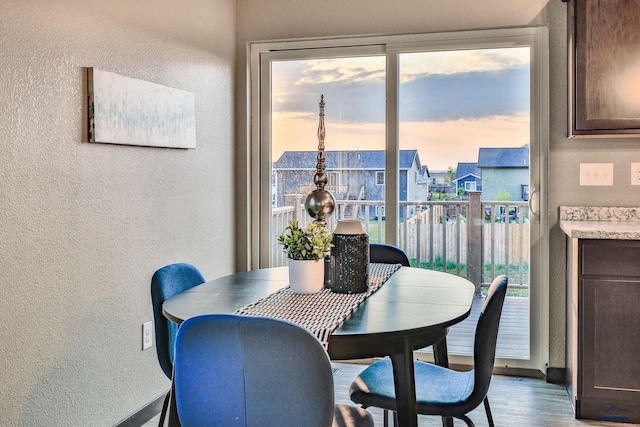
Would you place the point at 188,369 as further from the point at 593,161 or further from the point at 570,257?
the point at 593,161

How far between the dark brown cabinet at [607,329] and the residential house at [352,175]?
3.61 feet

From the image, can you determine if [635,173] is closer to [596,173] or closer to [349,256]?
[596,173]

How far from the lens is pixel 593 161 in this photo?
3.47 meters

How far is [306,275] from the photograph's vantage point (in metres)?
2.18

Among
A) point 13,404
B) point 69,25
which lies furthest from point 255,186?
point 13,404

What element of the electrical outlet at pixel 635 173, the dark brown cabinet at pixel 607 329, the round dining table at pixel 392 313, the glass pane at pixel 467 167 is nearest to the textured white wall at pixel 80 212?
the round dining table at pixel 392 313

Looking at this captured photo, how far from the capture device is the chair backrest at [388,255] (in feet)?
9.79

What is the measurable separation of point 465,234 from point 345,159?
869 millimetres

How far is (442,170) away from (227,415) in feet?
8.60

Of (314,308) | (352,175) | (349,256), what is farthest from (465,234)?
(314,308)

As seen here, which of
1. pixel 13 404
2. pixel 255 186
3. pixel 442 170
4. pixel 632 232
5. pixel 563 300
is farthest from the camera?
pixel 255 186

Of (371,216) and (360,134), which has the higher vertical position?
(360,134)

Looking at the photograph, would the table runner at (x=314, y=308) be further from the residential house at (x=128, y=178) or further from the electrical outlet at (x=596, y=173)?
the electrical outlet at (x=596, y=173)

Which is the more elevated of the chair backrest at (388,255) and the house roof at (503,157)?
the house roof at (503,157)
